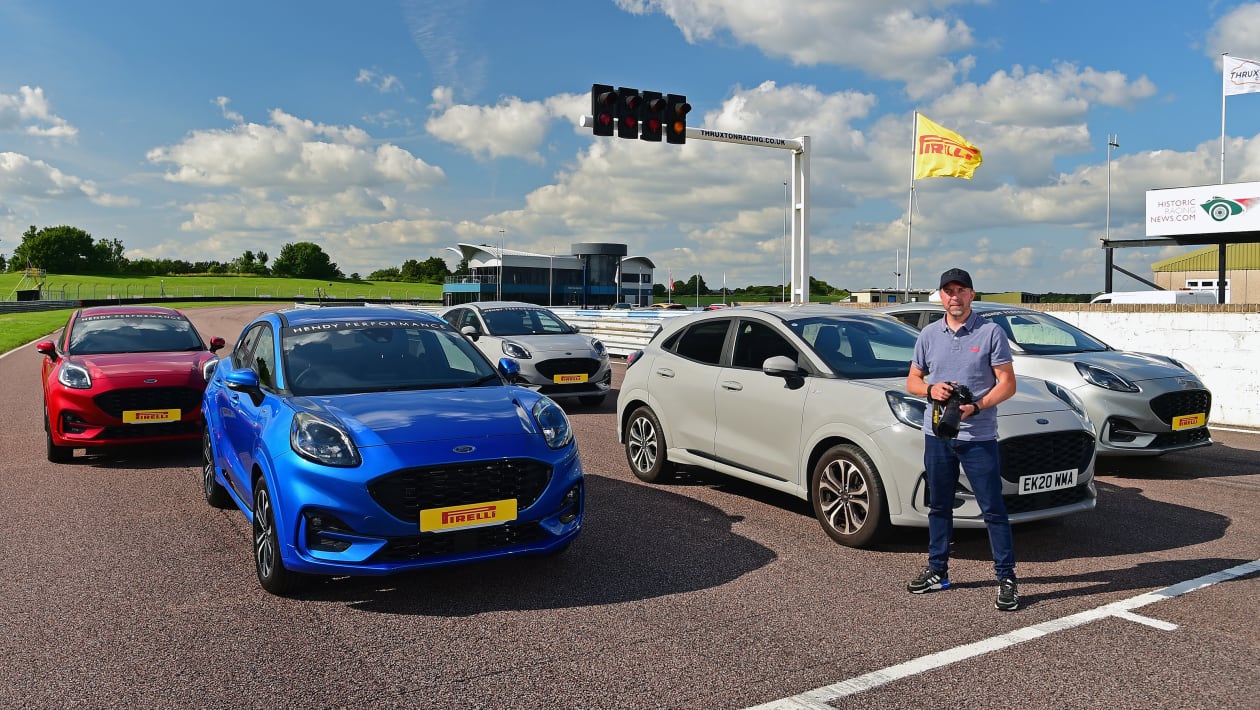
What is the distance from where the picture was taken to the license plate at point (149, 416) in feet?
29.1

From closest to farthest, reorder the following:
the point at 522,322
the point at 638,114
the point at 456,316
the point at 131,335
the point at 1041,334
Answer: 1. the point at 1041,334
2. the point at 131,335
3. the point at 522,322
4. the point at 456,316
5. the point at 638,114

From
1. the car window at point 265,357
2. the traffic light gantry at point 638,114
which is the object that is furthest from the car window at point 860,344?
the traffic light gantry at point 638,114

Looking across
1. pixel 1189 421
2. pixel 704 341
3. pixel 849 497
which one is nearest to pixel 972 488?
Result: pixel 849 497

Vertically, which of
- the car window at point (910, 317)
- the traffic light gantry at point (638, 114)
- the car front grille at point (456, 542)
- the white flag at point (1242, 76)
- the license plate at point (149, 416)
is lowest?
the car front grille at point (456, 542)

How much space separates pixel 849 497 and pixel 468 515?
8.38ft

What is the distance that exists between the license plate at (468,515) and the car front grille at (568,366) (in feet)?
26.7

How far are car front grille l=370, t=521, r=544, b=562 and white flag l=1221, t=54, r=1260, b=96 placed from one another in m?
36.8

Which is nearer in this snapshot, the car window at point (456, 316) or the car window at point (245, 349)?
the car window at point (245, 349)

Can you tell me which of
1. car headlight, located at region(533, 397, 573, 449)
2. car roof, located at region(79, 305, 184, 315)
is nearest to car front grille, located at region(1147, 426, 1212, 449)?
car headlight, located at region(533, 397, 573, 449)

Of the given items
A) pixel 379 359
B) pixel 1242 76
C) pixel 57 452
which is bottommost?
pixel 57 452

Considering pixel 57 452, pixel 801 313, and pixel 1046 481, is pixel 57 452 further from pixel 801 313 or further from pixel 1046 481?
pixel 1046 481

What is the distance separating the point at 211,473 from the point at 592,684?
4500mm

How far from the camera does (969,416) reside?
461cm

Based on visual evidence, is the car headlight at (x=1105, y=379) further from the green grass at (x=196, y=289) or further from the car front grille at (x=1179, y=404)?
the green grass at (x=196, y=289)
